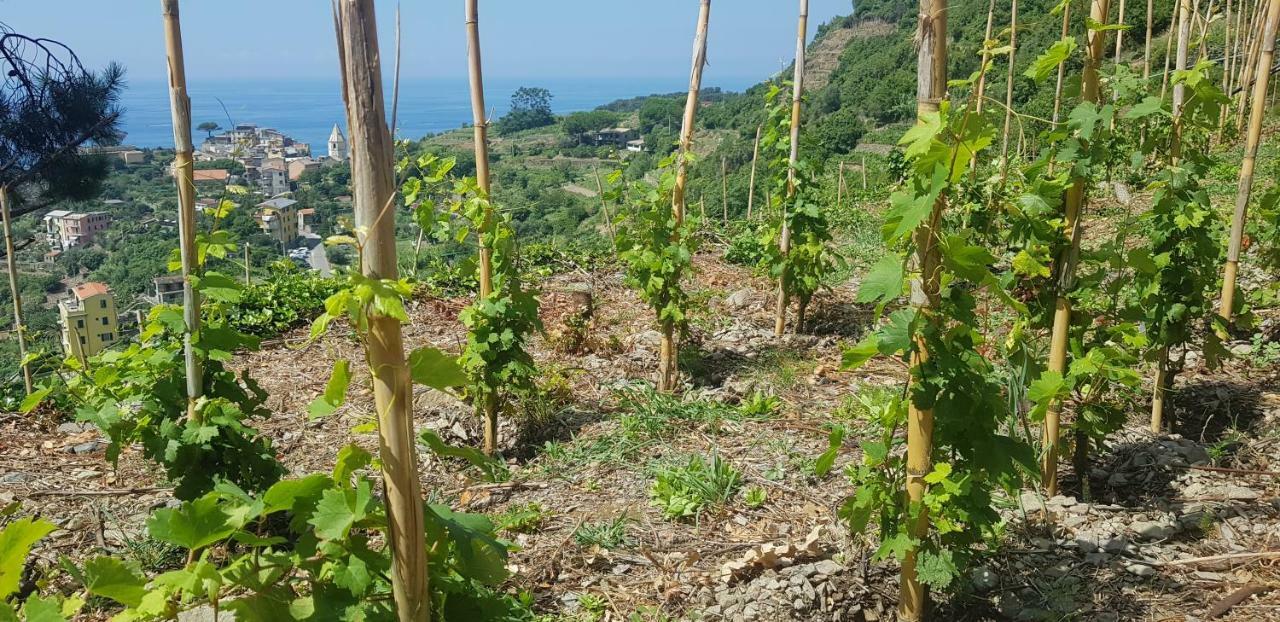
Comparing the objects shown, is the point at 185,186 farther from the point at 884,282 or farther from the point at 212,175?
the point at 884,282

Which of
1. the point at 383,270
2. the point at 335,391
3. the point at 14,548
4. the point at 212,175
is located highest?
the point at 212,175

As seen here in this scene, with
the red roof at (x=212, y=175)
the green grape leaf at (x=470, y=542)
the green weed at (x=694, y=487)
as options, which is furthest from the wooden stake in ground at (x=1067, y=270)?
the red roof at (x=212, y=175)

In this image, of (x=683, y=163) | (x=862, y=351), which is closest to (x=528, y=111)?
(x=683, y=163)

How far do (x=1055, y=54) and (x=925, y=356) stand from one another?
106 centimetres

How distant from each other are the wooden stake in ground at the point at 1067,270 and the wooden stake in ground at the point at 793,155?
285 cm

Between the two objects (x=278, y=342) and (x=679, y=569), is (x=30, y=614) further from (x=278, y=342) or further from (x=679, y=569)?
(x=278, y=342)

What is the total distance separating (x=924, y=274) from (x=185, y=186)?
2335 mm

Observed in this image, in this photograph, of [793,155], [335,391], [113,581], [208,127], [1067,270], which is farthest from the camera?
[793,155]

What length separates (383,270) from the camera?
5.52 feet

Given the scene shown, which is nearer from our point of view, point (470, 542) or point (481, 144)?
point (470, 542)

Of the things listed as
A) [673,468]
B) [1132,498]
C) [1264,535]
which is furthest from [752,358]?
[1264,535]

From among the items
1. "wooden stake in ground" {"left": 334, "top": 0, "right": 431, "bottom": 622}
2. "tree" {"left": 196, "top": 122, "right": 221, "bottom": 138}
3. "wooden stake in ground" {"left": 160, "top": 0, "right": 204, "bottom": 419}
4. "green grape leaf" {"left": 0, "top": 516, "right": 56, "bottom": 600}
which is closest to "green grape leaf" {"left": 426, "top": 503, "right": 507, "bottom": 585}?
"wooden stake in ground" {"left": 334, "top": 0, "right": 431, "bottom": 622}

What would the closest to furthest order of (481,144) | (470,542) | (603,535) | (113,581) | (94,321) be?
(113,581) → (470,542) → (603,535) → (481,144) → (94,321)

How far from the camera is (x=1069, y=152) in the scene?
274cm
